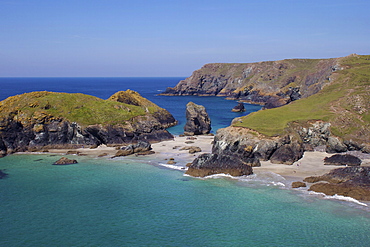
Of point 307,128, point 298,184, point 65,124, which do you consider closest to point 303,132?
point 307,128

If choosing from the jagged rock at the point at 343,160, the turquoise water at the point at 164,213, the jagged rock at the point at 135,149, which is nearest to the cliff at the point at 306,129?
the jagged rock at the point at 343,160

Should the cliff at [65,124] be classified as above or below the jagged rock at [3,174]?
above

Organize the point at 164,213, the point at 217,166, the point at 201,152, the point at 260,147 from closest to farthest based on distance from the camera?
1. the point at 164,213
2. the point at 217,166
3. the point at 260,147
4. the point at 201,152

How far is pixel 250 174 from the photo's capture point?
54.2 metres

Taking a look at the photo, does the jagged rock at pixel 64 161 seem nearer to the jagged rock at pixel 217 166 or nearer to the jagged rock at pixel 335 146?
the jagged rock at pixel 217 166

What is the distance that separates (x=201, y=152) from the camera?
2753 inches

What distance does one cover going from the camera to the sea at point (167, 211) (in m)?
33.5

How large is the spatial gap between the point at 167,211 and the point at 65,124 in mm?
47075

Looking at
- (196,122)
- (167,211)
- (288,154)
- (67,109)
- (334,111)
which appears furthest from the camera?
(196,122)

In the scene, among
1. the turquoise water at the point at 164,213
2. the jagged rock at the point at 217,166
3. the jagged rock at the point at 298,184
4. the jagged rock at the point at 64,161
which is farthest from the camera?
the jagged rock at the point at 64,161

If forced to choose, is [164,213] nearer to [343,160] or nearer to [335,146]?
[343,160]

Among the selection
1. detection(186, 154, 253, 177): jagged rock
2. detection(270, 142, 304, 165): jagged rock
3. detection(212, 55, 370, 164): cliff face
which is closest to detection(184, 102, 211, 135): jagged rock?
detection(212, 55, 370, 164): cliff face

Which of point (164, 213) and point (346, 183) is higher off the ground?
point (346, 183)

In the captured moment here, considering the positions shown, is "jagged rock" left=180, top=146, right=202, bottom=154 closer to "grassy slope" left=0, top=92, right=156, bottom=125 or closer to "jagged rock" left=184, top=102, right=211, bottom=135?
"jagged rock" left=184, top=102, right=211, bottom=135
